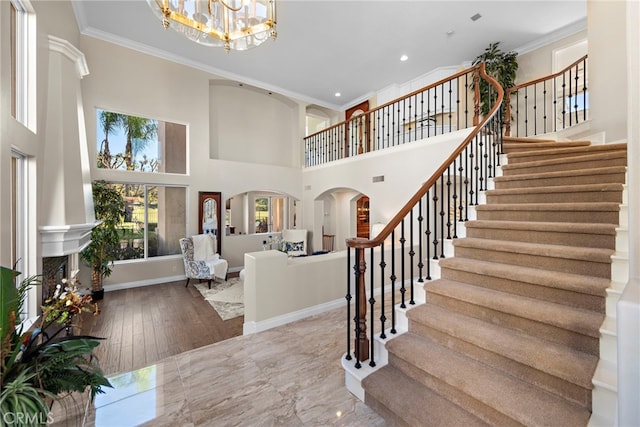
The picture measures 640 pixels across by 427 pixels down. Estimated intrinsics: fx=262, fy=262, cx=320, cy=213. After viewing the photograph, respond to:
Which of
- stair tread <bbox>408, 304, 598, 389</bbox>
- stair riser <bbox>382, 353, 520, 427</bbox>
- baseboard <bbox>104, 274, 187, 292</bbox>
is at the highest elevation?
stair tread <bbox>408, 304, 598, 389</bbox>

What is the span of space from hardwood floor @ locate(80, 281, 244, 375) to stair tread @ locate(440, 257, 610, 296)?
270 centimetres

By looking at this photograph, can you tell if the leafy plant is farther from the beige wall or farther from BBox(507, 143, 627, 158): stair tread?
BBox(507, 143, 627, 158): stair tread

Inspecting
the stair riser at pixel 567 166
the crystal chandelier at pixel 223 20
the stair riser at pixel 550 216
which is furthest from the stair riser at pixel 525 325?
the crystal chandelier at pixel 223 20

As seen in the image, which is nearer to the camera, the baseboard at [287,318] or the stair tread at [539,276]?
the stair tread at [539,276]

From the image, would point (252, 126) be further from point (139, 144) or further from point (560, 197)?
point (560, 197)

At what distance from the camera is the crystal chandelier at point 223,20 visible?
8.92ft

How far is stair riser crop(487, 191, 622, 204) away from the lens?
224 cm

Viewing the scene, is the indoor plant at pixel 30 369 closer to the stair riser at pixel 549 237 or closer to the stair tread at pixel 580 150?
the stair riser at pixel 549 237

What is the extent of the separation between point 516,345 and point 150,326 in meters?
4.04

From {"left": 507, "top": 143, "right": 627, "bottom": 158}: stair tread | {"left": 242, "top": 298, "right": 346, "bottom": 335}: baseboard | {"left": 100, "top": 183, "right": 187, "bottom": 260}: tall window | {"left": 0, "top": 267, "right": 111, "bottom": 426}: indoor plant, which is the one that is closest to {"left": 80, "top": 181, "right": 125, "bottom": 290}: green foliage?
{"left": 100, "top": 183, "right": 187, "bottom": 260}: tall window

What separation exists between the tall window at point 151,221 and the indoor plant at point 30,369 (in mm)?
4815

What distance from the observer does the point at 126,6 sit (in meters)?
4.48

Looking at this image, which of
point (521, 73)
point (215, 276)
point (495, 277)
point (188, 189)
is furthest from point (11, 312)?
A: point (521, 73)

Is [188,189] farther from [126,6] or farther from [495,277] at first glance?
[495,277]
